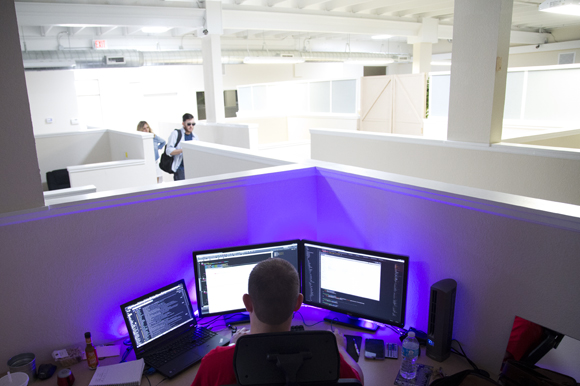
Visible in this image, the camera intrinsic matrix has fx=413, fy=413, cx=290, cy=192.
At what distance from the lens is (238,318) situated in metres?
2.12

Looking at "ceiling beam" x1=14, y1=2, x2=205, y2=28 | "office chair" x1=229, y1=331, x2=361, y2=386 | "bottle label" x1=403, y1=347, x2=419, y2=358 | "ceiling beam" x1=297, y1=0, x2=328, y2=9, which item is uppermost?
"ceiling beam" x1=297, y1=0, x2=328, y2=9

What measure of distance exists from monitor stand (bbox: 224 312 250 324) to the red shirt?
0.74 meters

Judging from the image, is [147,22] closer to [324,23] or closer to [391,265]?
[324,23]

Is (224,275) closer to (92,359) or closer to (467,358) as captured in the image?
(92,359)

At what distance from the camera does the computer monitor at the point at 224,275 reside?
2039 mm

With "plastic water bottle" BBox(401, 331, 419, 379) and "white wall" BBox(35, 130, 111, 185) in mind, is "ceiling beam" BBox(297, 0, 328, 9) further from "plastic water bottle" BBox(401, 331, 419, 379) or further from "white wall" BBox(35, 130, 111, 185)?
"plastic water bottle" BBox(401, 331, 419, 379)

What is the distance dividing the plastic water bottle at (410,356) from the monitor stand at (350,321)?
0.80 feet

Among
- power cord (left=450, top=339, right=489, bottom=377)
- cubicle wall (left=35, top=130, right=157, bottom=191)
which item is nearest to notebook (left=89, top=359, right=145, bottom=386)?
power cord (left=450, top=339, right=489, bottom=377)

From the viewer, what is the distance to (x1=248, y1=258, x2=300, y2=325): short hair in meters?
1.31

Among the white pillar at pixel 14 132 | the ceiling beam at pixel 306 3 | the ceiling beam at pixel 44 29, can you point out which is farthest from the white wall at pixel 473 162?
the ceiling beam at pixel 44 29

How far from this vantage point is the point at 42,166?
6.52 meters

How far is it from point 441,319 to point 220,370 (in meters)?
0.94

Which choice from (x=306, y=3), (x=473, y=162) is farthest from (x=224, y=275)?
(x=306, y=3)

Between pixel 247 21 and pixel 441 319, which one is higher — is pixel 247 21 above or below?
above
